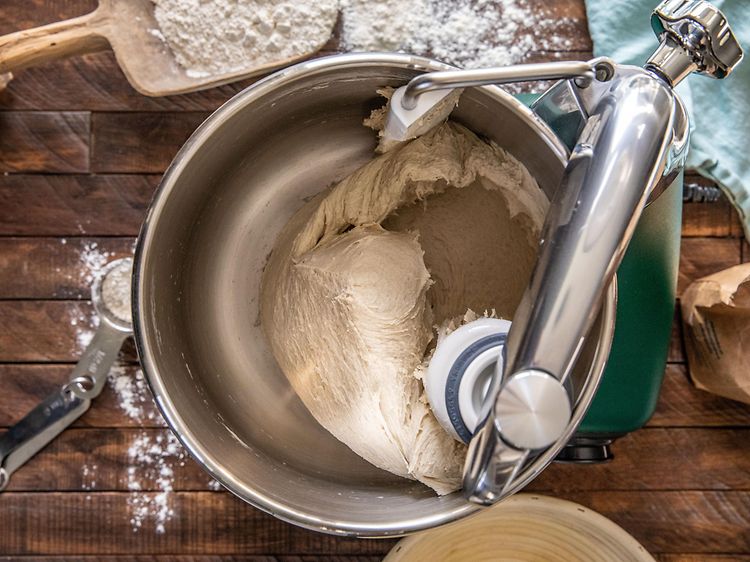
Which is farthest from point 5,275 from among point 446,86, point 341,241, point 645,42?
point 645,42

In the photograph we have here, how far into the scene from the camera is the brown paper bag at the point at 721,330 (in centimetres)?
67

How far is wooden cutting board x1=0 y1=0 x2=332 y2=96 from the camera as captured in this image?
2.20ft

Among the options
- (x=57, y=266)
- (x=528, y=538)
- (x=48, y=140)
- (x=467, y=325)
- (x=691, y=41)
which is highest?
(x=48, y=140)

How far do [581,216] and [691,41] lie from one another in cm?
16

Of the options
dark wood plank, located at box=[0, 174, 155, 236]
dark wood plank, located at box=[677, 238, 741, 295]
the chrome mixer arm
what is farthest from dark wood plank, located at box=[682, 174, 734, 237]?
dark wood plank, located at box=[0, 174, 155, 236]

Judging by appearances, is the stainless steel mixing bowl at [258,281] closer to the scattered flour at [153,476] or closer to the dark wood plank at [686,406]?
the scattered flour at [153,476]

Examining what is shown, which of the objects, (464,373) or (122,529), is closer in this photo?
(464,373)

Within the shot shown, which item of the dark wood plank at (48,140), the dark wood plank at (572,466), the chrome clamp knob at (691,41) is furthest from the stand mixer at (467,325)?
the dark wood plank at (48,140)

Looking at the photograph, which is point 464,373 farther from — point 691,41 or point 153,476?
point 153,476

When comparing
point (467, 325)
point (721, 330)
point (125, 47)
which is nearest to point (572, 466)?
point (721, 330)

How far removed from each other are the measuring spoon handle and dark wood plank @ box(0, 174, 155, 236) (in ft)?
0.36

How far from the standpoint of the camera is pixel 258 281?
0.66m

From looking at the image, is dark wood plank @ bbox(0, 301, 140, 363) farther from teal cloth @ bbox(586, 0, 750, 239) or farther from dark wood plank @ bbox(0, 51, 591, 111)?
teal cloth @ bbox(586, 0, 750, 239)

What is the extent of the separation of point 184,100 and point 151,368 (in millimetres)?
330
